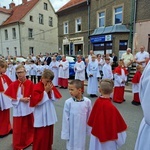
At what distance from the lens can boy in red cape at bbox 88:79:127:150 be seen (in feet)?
7.35

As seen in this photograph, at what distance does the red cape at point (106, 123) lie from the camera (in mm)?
2234

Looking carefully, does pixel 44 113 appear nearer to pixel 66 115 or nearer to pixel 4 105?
pixel 66 115

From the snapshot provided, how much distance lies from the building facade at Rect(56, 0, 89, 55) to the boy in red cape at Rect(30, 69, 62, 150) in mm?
17881

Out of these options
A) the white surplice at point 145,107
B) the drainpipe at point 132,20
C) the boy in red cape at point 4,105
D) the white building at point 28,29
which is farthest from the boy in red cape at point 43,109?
the white building at point 28,29

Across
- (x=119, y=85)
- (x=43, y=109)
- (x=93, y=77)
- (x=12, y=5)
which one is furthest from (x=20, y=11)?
(x=43, y=109)

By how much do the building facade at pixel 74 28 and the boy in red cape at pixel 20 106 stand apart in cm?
1759

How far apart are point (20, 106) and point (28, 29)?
29.6m

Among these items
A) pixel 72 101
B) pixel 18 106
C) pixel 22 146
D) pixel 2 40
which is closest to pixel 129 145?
pixel 72 101

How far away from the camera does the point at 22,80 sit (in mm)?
3176

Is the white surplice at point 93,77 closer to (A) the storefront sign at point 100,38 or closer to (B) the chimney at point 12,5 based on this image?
(A) the storefront sign at point 100,38

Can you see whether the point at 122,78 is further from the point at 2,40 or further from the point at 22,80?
the point at 2,40

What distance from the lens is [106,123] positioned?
225cm

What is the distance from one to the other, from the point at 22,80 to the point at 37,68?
8.03m

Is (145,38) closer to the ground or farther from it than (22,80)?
farther from it
